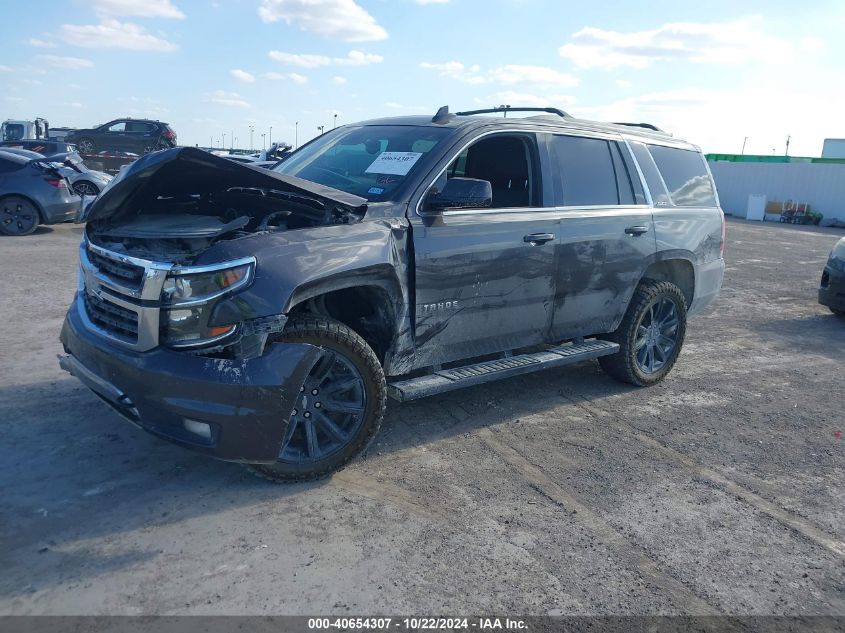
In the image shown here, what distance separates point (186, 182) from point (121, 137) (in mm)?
28055

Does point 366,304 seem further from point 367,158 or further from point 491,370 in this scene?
point 367,158

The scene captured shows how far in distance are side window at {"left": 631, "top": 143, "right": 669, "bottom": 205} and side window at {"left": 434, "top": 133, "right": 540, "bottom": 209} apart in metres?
1.26

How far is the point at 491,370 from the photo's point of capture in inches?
187

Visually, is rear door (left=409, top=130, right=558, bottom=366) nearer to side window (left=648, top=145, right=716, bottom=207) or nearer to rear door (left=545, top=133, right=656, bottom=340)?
rear door (left=545, top=133, right=656, bottom=340)

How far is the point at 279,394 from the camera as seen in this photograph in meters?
3.59

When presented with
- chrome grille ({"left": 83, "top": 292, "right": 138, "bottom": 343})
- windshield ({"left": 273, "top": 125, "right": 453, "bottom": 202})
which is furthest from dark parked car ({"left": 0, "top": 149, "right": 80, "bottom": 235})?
chrome grille ({"left": 83, "top": 292, "right": 138, "bottom": 343})

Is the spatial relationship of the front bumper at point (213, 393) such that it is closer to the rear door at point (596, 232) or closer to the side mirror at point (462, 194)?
the side mirror at point (462, 194)

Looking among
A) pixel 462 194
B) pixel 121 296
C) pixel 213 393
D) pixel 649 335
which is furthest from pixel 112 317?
pixel 649 335

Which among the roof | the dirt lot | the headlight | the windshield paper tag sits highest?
the roof

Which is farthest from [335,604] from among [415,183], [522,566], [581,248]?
[581,248]

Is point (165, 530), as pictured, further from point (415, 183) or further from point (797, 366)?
point (797, 366)

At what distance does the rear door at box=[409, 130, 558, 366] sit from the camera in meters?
4.38

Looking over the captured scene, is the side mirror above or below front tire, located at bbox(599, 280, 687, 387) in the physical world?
above

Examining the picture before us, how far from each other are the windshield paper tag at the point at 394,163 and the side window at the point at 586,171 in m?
1.22
